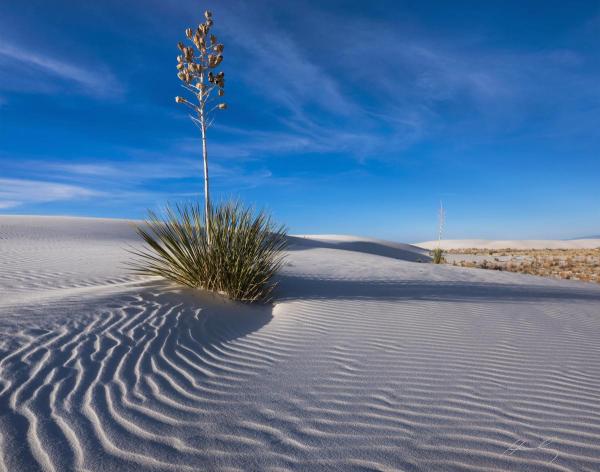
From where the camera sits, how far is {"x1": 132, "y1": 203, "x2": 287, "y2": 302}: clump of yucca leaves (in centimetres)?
638

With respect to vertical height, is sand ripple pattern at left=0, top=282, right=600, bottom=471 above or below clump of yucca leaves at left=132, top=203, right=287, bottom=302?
below

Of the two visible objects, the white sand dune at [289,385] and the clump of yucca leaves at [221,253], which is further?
the clump of yucca leaves at [221,253]

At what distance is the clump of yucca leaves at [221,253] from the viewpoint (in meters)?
6.38

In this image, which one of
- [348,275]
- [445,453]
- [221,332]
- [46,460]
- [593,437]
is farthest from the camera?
[348,275]

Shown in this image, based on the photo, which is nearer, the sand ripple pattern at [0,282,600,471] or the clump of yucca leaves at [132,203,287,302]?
the sand ripple pattern at [0,282,600,471]

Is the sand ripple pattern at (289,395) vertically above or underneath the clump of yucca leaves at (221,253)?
underneath

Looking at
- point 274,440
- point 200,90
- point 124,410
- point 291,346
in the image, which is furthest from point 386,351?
point 200,90

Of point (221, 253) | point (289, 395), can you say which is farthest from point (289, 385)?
point (221, 253)

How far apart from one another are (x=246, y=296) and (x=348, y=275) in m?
4.32

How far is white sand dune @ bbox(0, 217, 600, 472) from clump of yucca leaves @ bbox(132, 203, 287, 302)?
1.58 feet

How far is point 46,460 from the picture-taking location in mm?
2096

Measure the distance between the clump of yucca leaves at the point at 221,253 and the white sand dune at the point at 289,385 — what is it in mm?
480

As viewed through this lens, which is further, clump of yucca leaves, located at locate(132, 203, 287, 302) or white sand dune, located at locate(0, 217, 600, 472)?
clump of yucca leaves, located at locate(132, 203, 287, 302)

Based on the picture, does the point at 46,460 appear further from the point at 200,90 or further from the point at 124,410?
the point at 200,90
